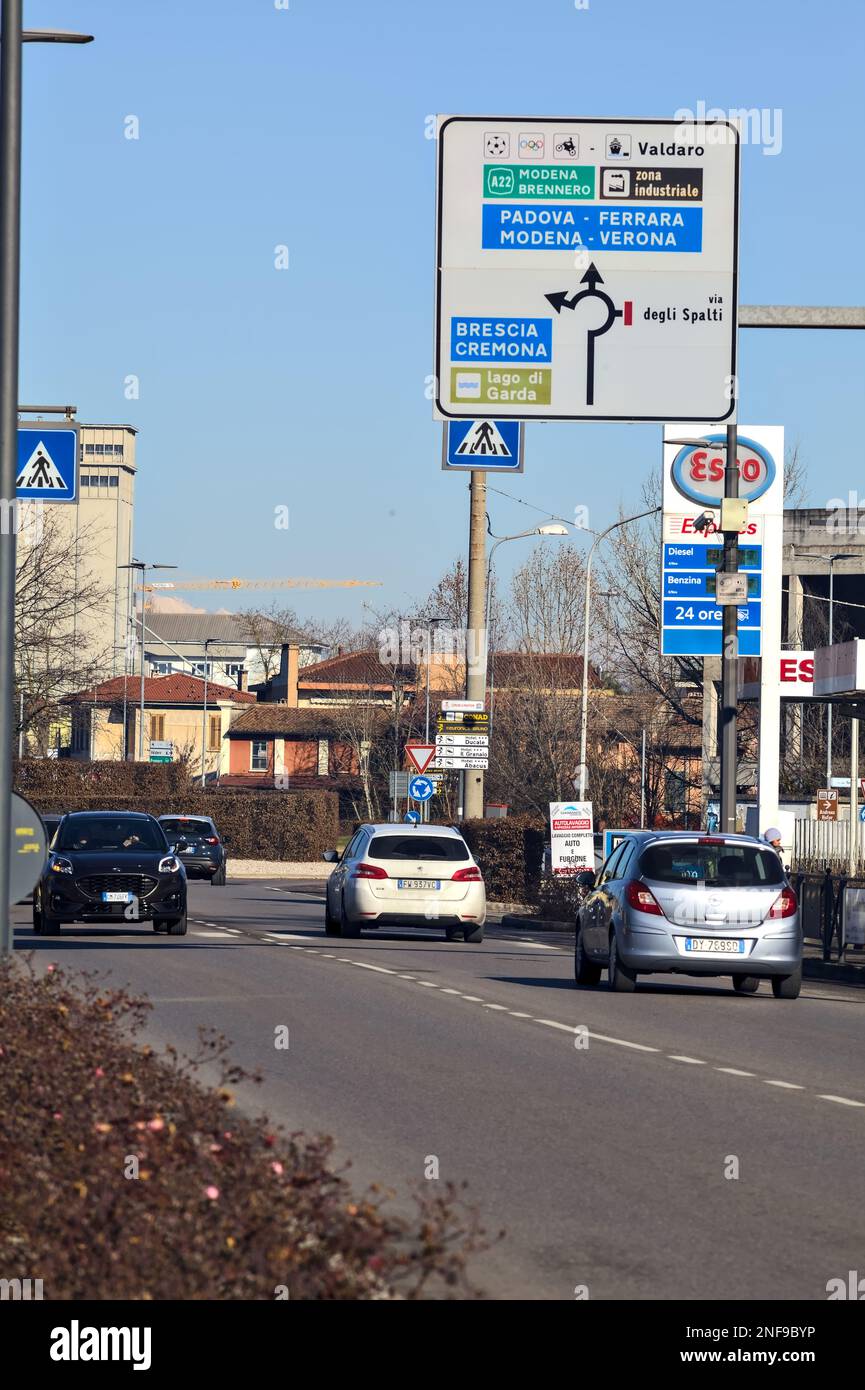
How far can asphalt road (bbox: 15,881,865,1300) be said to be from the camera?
8.19 meters

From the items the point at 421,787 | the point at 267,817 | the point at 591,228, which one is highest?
the point at 591,228

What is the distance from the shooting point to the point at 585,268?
21219mm

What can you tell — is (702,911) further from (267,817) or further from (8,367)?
(267,817)

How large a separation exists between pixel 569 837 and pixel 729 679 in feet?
37.0

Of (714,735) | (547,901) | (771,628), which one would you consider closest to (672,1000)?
(547,901)

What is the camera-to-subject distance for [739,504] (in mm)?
26266

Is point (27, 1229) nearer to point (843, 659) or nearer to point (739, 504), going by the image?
point (739, 504)

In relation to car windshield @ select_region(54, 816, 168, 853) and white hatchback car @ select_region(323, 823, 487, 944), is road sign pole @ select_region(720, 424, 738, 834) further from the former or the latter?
car windshield @ select_region(54, 816, 168, 853)

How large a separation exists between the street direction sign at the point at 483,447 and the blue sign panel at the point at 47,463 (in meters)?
9.53

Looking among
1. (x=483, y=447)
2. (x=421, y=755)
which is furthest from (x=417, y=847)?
(x=421, y=755)

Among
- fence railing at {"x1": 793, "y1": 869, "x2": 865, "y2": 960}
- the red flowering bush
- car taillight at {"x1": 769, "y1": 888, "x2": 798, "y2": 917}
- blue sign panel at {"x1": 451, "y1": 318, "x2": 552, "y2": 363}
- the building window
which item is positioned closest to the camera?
the red flowering bush

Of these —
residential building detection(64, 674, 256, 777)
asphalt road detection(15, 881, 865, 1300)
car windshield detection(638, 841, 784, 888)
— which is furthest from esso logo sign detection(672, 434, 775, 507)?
residential building detection(64, 674, 256, 777)

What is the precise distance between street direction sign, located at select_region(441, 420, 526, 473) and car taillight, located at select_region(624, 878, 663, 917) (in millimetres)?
8539

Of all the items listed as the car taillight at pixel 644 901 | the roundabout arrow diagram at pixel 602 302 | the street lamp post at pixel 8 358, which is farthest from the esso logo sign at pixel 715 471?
the street lamp post at pixel 8 358
